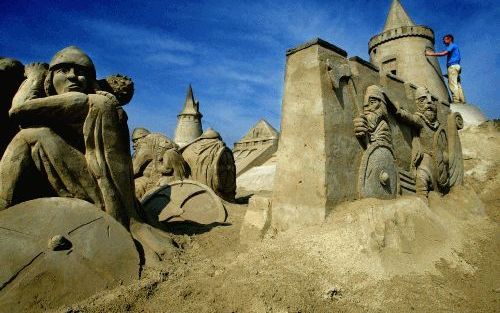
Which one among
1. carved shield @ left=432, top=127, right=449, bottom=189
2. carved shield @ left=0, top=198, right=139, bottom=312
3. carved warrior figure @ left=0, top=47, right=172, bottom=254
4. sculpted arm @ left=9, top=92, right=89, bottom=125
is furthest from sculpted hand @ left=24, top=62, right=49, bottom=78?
carved shield @ left=432, top=127, right=449, bottom=189

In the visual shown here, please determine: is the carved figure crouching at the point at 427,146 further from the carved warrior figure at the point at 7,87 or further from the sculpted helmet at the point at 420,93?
the carved warrior figure at the point at 7,87

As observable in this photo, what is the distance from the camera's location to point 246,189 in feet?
34.3

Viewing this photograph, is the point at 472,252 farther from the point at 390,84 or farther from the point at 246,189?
the point at 246,189

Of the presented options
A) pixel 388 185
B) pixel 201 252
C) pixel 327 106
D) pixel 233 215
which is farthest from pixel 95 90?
pixel 388 185

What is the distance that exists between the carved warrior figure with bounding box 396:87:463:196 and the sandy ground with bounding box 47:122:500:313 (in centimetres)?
102

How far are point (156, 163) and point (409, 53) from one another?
11.4 metres

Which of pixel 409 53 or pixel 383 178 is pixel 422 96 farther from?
pixel 409 53

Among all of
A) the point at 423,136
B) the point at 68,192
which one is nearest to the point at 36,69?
the point at 68,192

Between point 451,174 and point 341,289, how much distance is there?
3.86 metres

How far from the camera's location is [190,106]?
27047mm

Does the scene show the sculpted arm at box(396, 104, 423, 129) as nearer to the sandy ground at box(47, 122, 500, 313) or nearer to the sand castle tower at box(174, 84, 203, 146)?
the sandy ground at box(47, 122, 500, 313)

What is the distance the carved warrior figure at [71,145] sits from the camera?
8.86 feet

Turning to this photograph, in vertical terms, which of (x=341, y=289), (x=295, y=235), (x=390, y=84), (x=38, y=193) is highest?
(x=390, y=84)

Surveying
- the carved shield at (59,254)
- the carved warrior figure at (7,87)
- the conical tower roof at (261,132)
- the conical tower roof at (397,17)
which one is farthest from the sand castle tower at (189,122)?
the carved shield at (59,254)
